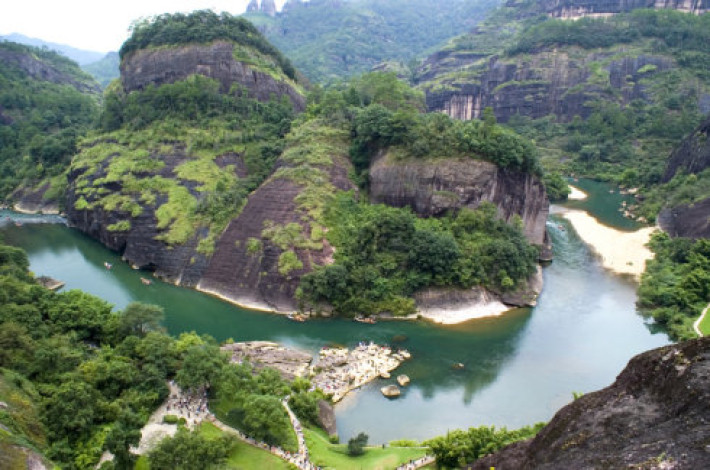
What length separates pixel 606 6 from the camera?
13875 centimetres

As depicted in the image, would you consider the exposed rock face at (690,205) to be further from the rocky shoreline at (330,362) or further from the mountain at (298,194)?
the rocky shoreline at (330,362)

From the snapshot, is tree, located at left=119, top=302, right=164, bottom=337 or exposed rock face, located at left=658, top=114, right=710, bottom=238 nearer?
tree, located at left=119, top=302, right=164, bottom=337

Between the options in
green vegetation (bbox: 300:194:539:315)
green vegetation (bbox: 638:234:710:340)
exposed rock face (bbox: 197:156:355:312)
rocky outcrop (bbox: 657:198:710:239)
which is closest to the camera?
green vegetation (bbox: 638:234:710:340)

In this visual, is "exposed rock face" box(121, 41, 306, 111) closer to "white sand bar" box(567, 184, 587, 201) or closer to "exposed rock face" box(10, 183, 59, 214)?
"exposed rock face" box(10, 183, 59, 214)

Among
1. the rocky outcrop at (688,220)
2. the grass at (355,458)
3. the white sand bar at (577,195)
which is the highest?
the rocky outcrop at (688,220)

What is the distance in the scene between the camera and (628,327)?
40.6m

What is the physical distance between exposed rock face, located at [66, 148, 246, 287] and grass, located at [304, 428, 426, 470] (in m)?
25.8

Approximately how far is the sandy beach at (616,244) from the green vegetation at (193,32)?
Result: 48.5 meters

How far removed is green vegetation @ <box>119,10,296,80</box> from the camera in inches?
2886

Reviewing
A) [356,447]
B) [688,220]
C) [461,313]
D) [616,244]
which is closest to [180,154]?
[461,313]

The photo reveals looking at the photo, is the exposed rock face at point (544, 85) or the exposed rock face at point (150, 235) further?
the exposed rock face at point (544, 85)

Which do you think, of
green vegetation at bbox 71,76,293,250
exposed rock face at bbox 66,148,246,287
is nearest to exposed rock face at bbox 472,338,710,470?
exposed rock face at bbox 66,148,246,287

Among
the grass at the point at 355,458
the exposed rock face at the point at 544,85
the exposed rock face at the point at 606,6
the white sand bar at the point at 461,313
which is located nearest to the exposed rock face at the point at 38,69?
the exposed rock face at the point at 544,85

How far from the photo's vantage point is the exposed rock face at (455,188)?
4719cm
